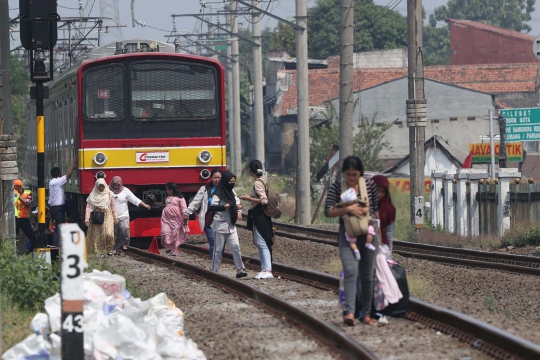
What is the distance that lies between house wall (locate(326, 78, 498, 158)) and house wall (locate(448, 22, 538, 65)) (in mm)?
26150

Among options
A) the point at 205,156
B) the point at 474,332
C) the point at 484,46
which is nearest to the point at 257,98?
the point at 205,156

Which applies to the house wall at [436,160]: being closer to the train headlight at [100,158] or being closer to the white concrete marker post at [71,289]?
the train headlight at [100,158]

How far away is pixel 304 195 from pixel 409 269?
14.1 metres

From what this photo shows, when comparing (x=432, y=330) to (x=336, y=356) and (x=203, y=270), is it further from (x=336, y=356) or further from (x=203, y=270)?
(x=203, y=270)

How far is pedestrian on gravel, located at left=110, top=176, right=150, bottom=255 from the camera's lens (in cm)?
1804

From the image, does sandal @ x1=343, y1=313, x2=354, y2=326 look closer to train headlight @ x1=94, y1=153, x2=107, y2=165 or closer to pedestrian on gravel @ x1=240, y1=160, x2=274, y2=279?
pedestrian on gravel @ x1=240, y1=160, x2=274, y2=279

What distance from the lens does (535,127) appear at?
2756 cm

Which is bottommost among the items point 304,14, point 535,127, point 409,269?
point 409,269

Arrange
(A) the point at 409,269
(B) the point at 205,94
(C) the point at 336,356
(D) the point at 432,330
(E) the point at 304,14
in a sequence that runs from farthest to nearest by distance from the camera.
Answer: (E) the point at 304,14 → (B) the point at 205,94 → (A) the point at 409,269 → (D) the point at 432,330 → (C) the point at 336,356

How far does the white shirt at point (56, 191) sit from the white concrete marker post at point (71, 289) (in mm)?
12162

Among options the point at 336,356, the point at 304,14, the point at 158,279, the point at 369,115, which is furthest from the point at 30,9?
the point at 369,115

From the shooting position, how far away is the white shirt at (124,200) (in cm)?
1803

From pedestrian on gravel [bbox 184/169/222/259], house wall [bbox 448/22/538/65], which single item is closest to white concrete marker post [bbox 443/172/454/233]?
pedestrian on gravel [bbox 184/169/222/259]

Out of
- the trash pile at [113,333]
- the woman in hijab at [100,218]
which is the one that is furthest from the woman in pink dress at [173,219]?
the trash pile at [113,333]
